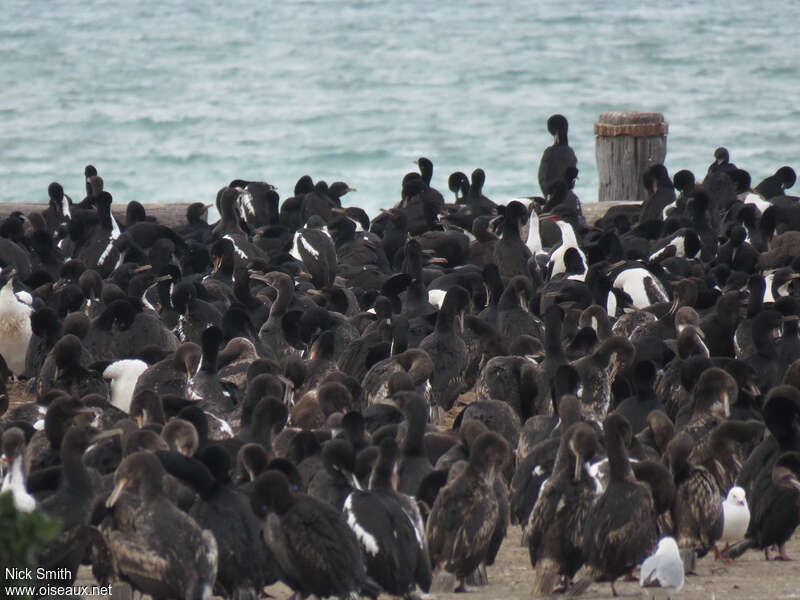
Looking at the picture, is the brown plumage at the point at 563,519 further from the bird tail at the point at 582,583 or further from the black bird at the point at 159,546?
the black bird at the point at 159,546

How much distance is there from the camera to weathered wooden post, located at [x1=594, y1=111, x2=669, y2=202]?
18.4m

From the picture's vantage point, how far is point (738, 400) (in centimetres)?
978

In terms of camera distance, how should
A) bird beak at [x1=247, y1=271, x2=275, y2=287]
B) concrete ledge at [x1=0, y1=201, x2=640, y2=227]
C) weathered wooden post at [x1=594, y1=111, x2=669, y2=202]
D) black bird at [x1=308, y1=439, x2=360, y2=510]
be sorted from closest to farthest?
black bird at [x1=308, y1=439, x2=360, y2=510], bird beak at [x1=247, y1=271, x2=275, y2=287], concrete ledge at [x1=0, y1=201, x2=640, y2=227], weathered wooden post at [x1=594, y1=111, x2=669, y2=202]

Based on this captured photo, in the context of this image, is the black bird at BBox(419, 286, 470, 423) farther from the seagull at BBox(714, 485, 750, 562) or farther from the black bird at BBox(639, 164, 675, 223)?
the black bird at BBox(639, 164, 675, 223)

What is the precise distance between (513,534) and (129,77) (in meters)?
48.7

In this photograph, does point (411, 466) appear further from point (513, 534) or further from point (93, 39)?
point (93, 39)

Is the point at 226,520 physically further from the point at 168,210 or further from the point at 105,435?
the point at 168,210

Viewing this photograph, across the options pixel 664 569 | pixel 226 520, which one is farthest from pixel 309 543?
pixel 664 569

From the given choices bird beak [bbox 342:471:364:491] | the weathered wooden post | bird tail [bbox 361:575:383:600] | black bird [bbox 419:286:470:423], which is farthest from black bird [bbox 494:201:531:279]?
bird tail [bbox 361:575:383:600]

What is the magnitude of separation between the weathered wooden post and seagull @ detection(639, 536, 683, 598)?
472 inches

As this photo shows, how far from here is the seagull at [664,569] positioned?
6738 mm

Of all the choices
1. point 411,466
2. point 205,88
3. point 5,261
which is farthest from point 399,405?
point 205,88

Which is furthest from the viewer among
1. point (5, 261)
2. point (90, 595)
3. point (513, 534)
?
point (5, 261)

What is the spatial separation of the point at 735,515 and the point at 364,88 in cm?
4610
